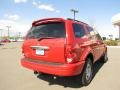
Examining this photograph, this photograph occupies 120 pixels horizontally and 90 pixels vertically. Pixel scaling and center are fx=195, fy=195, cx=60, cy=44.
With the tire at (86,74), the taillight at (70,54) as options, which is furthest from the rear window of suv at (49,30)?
the tire at (86,74)

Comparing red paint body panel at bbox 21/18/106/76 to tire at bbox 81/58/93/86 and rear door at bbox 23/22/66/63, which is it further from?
tire at bbox 81/58/93/86

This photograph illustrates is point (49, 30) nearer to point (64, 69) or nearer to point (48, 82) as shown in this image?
point (64, 69)

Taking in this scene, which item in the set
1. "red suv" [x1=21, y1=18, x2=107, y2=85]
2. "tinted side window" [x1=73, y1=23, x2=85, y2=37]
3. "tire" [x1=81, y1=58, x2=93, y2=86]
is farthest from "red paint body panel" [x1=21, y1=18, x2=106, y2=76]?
"tire" [x1=81, y1=58, x2=93, y2=86]

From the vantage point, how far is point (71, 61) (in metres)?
5.02

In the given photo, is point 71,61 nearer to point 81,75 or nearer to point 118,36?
point 81,75

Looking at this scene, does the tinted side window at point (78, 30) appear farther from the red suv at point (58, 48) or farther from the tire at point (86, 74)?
the tire at point (86, 74)

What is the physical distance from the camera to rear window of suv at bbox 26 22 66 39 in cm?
526

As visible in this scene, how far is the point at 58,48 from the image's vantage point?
16.7 ft

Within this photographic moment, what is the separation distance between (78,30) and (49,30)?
84 centimetres

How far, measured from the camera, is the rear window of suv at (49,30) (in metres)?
5.26

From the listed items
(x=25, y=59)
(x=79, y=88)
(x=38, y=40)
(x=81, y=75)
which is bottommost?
(x=79, y=88)

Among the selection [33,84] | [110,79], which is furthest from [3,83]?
[110,79]

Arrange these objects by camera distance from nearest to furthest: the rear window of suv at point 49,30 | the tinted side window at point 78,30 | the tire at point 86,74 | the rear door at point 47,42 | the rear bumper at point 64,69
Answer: the rear bumper at point 64,69 < the rear door at point 47,42 < the rear window of suv at point 49,30 < the tinted side window at point 78,30 < the tire at point 86,74

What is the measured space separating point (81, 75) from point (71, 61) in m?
0.84
